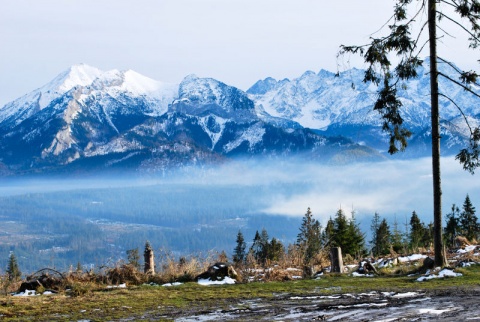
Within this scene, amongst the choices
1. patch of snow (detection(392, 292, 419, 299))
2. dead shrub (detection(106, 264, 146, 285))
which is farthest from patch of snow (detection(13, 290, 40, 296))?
patch of snow (detection(392, 292, 419, 299))

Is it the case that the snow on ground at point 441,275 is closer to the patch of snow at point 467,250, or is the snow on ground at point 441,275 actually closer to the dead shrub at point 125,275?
the patch of snow at point 467,250

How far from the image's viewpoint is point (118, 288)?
14.3 metres

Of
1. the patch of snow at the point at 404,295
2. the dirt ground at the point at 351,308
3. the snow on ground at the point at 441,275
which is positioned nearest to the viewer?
the dirt ground at the point at 351,308

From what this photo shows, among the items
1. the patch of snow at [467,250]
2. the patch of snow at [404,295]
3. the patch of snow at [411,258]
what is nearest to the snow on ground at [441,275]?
the patch of snow at [404,295]

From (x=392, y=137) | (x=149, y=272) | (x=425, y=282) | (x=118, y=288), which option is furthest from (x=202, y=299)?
(x=392, y=137)

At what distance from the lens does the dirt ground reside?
9.88m

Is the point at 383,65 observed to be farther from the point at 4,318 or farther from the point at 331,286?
the point at 4,318

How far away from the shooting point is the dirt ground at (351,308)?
9.88 meters

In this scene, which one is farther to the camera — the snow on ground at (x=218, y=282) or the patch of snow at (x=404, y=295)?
the snow on ground at (x=218, y=282)

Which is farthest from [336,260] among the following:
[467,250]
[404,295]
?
[467,250]

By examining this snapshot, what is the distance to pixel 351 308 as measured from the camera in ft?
35.3

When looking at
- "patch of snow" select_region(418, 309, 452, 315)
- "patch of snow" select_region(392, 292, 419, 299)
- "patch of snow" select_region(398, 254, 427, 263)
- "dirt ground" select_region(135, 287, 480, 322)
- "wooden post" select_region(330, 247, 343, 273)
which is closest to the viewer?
"dirt ground" select_region(135, 287, 480, 322)

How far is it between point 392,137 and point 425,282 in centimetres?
736

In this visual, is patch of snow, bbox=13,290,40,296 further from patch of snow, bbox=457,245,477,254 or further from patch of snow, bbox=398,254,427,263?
patch of snow, bbox=457,245,477,254
